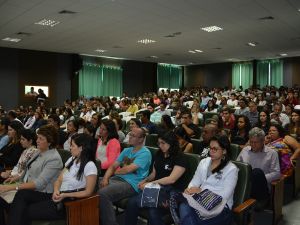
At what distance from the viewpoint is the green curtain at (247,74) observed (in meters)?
20.0

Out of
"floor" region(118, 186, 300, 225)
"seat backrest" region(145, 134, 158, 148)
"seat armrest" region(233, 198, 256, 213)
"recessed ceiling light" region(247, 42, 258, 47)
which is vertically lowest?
"floor" region(118, 186, 300, 225)

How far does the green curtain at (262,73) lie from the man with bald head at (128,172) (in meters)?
17.3

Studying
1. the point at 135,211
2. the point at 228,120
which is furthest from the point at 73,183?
the point at 228,120

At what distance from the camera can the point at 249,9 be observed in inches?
297

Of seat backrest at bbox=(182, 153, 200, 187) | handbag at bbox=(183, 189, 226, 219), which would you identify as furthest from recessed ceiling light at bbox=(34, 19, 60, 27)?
handbag at bbox=(183, 189, 226, 219)

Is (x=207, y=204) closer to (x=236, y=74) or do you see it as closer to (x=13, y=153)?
(x=13, y=153)

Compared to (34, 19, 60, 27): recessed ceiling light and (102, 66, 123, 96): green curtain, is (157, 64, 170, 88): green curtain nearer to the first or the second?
(102, 66, 123, 96): green curtain

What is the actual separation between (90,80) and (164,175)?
47.9 ft

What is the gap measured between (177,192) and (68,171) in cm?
99

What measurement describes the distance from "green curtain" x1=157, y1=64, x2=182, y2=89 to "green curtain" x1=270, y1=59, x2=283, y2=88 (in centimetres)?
614

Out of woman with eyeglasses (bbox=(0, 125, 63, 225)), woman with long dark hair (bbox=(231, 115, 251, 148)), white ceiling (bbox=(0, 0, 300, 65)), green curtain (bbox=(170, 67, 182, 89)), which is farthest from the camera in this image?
green curtain (bbox=(170, 67, 182, 89))

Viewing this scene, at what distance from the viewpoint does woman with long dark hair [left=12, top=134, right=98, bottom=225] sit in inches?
112

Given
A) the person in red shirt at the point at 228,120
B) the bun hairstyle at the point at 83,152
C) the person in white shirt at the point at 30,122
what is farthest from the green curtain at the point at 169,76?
the bun hairstyle at the point at 83,152

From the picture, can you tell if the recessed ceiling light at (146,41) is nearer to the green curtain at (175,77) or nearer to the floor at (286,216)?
the floor at (286,216)
